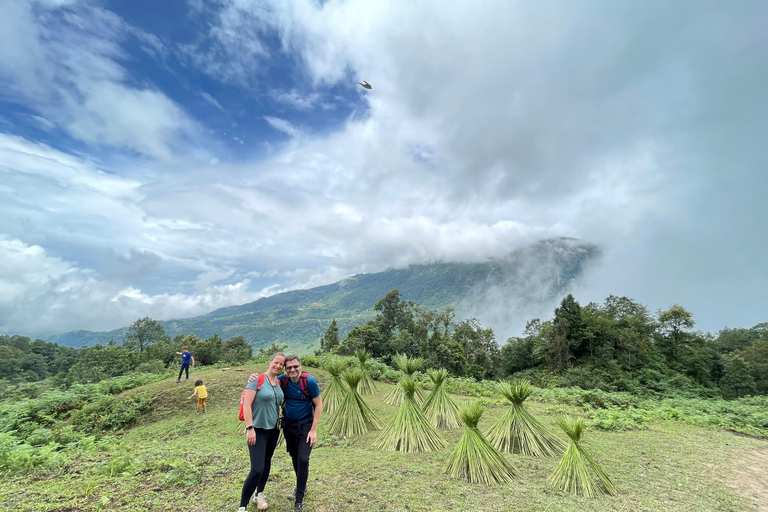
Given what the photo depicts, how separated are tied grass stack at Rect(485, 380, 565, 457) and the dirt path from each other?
7.93ft

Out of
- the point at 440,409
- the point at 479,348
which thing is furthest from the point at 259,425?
the point at 479,348

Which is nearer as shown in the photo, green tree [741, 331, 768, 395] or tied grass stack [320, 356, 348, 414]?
tied grass stack [320, 356, 348, 414]

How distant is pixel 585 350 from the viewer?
31.3m

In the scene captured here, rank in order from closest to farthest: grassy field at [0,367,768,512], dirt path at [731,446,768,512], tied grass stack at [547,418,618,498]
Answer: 1. grassy field at [0,367,768,512]
2. tied grass stack at [547,418,618,498]
3. dirt path at [731,446,768,512]

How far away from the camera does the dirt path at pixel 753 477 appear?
14.7 feet

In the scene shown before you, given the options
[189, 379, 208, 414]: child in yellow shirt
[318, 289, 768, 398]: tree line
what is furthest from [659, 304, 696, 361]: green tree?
[189, 379, 208, 414]: child in yellow shirt

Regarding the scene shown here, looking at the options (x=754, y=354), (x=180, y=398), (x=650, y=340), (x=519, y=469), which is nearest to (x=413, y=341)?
(x=650, y=340)

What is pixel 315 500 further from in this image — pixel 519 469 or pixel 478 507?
pixel 519 469

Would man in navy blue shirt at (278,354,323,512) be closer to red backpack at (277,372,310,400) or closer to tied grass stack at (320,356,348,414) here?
red backpack at (277,372,310,400)

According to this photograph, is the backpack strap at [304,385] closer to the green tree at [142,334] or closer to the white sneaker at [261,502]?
the white sneaker at [261,502]

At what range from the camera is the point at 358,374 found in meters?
7.36

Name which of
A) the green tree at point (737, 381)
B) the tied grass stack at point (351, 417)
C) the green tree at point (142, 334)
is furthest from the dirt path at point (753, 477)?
the green tree at point (142, 334)

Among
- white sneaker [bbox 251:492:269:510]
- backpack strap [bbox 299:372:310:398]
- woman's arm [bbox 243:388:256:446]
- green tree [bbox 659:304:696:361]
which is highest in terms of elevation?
green tree [bbox 659:304:696:361]

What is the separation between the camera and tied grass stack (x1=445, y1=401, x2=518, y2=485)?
178 inches
